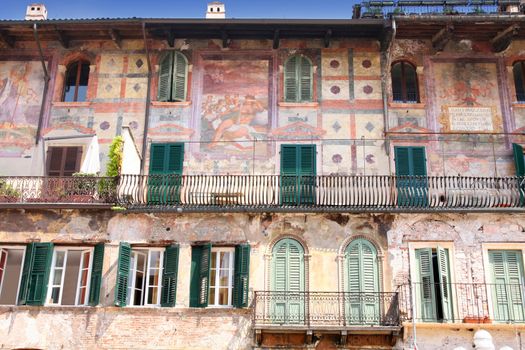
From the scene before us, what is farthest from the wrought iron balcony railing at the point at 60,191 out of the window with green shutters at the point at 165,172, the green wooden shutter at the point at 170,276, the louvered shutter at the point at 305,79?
the louvered shutter at the point at 305,79

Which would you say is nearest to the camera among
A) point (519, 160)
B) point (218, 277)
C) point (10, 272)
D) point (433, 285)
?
point (433, 285)

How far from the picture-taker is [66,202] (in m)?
18.5

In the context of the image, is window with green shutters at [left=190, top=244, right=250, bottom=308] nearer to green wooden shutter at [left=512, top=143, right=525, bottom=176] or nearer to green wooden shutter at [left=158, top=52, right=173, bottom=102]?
green wooden shutter at [left=158, top=52, right=173, bottom=102]

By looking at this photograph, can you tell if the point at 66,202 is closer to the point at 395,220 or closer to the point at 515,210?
the point at 395,220

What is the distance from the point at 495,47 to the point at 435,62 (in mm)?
1756

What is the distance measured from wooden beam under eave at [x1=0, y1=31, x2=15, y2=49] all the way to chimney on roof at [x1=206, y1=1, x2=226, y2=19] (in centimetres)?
571

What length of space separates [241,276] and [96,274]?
3578mm

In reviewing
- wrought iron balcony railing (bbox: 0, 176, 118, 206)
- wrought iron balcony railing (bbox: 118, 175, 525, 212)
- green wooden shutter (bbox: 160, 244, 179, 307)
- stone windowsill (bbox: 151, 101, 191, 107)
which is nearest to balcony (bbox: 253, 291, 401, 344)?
green wooden shutter (bbox: 160, 244, 179, 307)

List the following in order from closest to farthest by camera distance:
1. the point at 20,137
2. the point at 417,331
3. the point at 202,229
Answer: the point at 417,331
the point at 202,229
the point at 20,137

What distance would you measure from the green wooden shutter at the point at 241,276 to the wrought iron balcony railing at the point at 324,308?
318 mm

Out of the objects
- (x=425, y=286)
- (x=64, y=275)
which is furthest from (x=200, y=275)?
(x=425, y=286)

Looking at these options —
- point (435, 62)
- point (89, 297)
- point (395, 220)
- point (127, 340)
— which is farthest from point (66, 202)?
point (435, 62)

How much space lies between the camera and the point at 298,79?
20422 millimetres

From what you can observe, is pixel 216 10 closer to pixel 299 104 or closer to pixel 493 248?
pixel 299 104
